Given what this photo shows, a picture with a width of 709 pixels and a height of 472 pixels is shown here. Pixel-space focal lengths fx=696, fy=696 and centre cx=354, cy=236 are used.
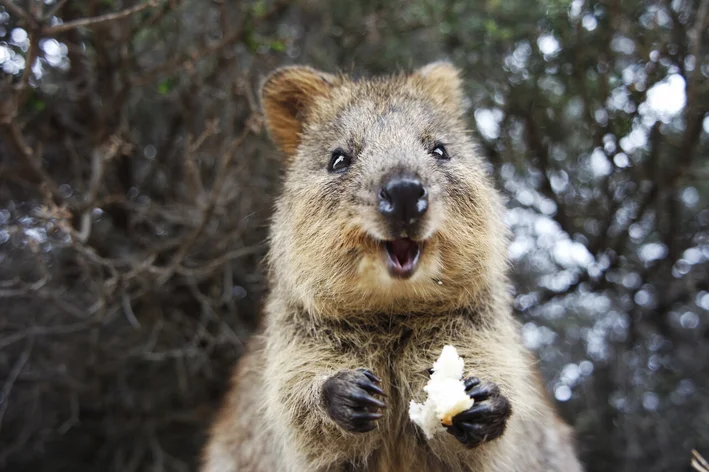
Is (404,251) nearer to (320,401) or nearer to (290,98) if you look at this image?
(320,401)

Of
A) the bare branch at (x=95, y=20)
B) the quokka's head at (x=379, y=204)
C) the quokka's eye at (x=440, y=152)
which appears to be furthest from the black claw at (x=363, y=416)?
the bare branch at (x=95, y=20)

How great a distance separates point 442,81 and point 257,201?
1552mm

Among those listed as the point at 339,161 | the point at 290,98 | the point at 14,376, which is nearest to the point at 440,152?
the point at 339,161

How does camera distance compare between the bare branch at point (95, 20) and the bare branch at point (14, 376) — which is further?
the bare branch at point (14, 376)

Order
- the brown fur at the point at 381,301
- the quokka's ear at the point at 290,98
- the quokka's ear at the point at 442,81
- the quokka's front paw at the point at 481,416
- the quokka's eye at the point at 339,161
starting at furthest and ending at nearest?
the quokka's ear at the point at 442,81, the quokka's ear at the point at 290,98, the quokka's eye at the point at 339,161, the brown fur at the point at 381,301, the quokka's front paw at the point at 481,416

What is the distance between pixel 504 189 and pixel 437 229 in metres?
2.45

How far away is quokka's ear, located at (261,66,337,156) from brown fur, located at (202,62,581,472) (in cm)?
25

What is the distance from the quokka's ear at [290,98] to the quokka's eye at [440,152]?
75cm

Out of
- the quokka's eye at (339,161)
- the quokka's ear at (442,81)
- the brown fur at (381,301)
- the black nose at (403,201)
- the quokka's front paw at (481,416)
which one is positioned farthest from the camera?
the quokka's ear at (442,81)

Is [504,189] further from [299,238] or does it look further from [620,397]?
[299,238]

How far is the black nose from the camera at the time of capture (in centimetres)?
244

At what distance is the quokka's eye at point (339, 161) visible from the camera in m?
3.03

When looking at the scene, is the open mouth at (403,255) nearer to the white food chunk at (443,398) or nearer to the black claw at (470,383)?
the white food chunk at (443,398)

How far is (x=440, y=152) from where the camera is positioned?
3137 millimetres
